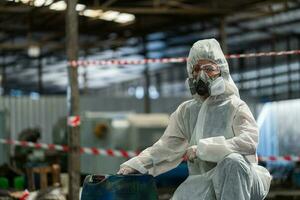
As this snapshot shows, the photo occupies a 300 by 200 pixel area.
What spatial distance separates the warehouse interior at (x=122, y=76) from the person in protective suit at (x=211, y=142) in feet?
6.26

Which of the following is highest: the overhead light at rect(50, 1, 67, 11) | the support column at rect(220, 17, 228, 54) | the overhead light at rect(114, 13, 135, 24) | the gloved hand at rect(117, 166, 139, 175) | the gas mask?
the overhead light at rect(50, 1, 67, 11)

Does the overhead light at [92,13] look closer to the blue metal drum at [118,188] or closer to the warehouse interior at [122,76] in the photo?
the warehouse interior at [122,76]

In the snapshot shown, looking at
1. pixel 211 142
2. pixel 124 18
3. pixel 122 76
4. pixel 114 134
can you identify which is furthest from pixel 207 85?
pixel 122 76

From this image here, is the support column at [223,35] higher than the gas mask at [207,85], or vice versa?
the support column at [223,35]

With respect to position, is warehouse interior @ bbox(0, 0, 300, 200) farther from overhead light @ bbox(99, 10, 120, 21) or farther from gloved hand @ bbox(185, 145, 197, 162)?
gloved hand @ bbox(185, 145, 197, 162)

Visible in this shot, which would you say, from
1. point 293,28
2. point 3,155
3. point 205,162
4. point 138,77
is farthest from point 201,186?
point 138,77

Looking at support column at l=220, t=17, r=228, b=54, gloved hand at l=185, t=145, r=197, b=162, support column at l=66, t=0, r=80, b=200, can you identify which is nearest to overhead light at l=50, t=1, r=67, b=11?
support column at l=220, t=17, r=228, b=54

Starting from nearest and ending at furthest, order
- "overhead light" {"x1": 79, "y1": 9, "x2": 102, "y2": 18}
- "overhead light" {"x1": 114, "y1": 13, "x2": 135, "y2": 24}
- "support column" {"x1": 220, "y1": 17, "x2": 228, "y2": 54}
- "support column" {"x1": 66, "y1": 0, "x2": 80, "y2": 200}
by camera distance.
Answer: "support column" {"x1": 66, "y1": 0, "x2": 80, "y2": 200} → "overhead light" {"x1": 79, "y1": 9, "x2": 102, "y2": 18} → "support column" {"x1": 220, "y1": 17, "x2": 228, "y2": 54} → "overhead light" {"x1": 114, "y1": 13, "x2": 135, "y2": 24}

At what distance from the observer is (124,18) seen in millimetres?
14297

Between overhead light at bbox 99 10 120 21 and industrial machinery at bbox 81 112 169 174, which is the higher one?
Answer: overhead light at bbox 99 10 120 21

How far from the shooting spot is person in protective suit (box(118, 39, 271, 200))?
3627 millimetres

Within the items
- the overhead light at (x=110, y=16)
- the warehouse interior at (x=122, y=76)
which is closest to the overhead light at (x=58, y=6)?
the warehouse interior at (x=122, y=76)

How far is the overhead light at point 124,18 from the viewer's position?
1399 cm

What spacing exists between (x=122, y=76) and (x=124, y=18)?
11.6m
